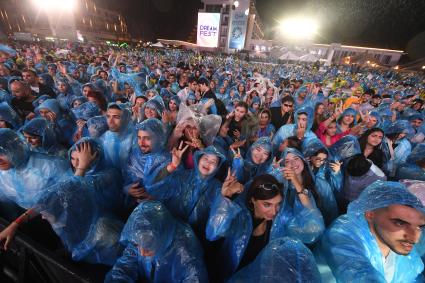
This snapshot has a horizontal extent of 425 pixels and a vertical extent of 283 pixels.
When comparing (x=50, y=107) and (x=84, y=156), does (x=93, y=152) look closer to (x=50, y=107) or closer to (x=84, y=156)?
(x=84, y=156)

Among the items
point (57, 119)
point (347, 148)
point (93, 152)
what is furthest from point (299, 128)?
point (57, 119)

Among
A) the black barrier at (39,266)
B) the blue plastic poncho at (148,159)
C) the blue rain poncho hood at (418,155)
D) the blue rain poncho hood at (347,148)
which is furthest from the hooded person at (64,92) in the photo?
the blue rain poncho hood at (418,155)

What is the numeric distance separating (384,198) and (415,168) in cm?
217

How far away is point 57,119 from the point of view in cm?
331

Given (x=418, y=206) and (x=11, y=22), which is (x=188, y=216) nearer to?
(x=418, y=206)

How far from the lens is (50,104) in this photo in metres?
3.28


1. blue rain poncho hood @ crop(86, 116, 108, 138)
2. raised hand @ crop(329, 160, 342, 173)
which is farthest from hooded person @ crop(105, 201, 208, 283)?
blue rain poncho hood @ crop(86, 116, 108, 138)

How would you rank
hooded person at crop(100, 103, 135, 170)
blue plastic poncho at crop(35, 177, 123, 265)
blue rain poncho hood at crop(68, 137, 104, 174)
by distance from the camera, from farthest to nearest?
hooded person at crop(100, 103, 135, 170) → blue rain poncho hood at crop(68, 137, 104, 174) → blue plastic poncho at crop(35, 177, 123, 265)

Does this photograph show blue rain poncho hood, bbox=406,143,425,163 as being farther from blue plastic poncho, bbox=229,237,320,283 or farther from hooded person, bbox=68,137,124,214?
hooded person, bbox=68,137,124,214

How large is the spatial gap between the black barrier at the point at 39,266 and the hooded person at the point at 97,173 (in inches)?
19.5

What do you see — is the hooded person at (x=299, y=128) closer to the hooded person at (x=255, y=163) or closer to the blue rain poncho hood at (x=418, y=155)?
the hooded person at (x=255, y=163)

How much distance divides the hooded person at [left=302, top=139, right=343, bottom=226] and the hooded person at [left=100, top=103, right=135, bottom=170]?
7.19 feet

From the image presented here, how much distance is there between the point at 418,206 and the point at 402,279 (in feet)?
1.74

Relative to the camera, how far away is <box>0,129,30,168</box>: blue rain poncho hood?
171 cm
